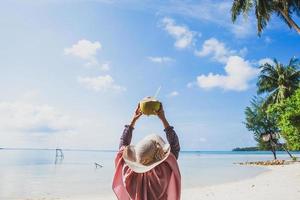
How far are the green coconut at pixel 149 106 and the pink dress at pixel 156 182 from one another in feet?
1.31

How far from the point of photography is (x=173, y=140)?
3.08 meters

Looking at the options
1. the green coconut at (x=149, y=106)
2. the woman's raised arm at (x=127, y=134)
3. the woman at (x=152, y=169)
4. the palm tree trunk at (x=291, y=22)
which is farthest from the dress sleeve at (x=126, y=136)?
the palm tree trunk at (x=291, y=22)

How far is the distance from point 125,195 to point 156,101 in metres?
0.83

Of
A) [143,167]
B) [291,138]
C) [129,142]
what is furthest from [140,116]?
[291,138]

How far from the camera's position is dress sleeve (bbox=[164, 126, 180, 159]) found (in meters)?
3.07

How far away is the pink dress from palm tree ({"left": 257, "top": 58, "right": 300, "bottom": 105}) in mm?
34385

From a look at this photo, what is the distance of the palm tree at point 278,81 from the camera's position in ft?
119

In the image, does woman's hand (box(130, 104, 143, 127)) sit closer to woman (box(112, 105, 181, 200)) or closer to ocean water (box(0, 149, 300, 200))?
woman (box(112, 105, 181, 200))

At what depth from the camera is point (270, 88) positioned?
38.3 meters

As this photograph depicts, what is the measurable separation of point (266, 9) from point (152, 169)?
1978cm

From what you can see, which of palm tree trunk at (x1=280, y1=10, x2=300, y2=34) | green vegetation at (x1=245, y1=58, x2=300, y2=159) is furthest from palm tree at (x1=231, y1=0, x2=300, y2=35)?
green vegetation at (x1=245, y1=58, x2=300, y2=159)

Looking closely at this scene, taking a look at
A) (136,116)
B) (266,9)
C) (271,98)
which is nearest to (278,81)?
(271,98)

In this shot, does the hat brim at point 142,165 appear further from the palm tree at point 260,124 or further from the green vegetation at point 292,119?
the palm tree at point 260,124

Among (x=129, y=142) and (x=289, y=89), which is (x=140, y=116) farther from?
(x=289, y=89)
